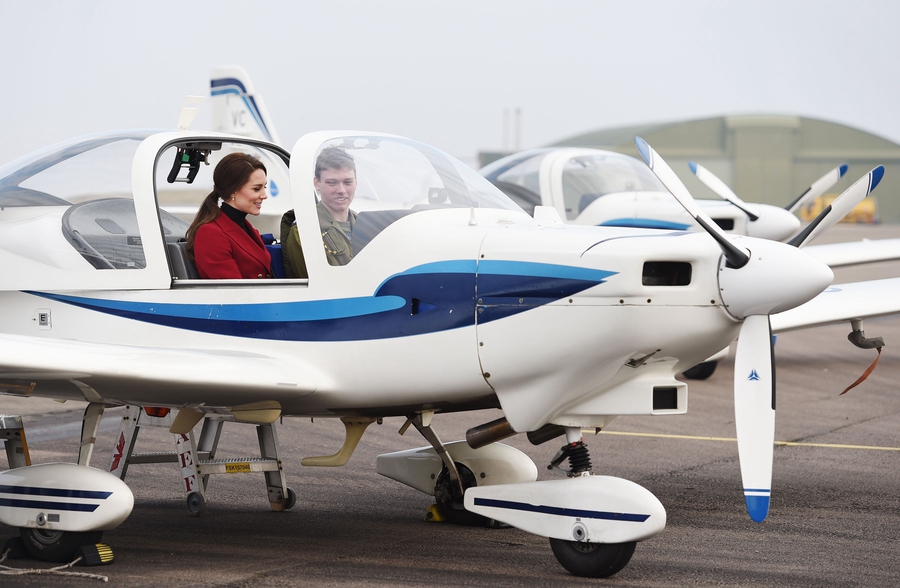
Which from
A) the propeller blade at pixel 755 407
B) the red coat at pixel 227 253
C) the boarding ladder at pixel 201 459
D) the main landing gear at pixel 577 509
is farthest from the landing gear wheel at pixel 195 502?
the propeller blade at pixel 755 407

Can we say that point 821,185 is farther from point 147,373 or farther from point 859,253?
point 147,373

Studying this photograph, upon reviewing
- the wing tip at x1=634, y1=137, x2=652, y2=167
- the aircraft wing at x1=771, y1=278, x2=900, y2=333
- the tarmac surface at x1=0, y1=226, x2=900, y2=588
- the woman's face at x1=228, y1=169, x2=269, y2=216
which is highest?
the wing tip at x1=634, y1=137, x2=652, y2=167

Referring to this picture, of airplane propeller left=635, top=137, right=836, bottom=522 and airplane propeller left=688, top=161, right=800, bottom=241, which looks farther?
Answer: airplane propeller left=688, top=161, right=800, bottom=241

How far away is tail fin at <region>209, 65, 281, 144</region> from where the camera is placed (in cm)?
1684

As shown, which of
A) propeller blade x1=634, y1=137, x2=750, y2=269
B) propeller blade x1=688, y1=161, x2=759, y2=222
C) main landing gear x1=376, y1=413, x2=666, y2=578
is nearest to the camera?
propeller blade x1=634, y1=137, x2=750, y2=269

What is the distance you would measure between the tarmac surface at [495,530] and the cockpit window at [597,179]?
360 cm

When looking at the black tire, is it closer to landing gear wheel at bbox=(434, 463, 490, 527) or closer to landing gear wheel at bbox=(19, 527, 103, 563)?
landing gear wheel at bbox=(434, 463, 490, 527)

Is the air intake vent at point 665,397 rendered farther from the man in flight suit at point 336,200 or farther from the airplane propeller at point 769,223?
the airplane propeller at point 769,223

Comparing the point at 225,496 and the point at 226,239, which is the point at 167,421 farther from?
the point at 226,239

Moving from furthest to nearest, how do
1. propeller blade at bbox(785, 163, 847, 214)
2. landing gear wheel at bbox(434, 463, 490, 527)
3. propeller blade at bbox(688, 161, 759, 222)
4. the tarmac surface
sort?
propeller blade at bbox(785, 163, 847, 214) < propeller blade at bbox(688, 161, 759, 222) < landing gear wheel at bbox(434, 463, 490, 527) < the tarmac surface

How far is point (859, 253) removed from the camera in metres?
11.6

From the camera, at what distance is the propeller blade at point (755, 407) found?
4375 millimetres

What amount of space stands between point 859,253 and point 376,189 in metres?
7.96

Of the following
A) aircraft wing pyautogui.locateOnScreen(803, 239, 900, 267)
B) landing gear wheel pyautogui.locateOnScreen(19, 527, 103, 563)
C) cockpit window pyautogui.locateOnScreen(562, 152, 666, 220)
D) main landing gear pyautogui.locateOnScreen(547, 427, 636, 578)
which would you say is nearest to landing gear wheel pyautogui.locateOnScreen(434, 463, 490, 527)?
main landing gear pyautogui.locateOnScreen(547, 427, 636, 578)
